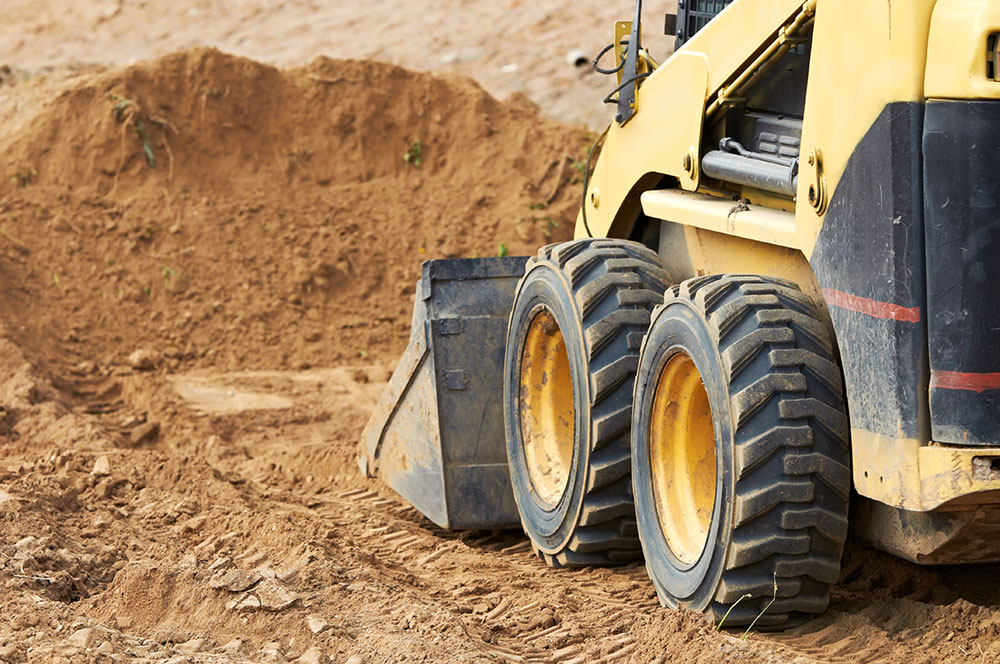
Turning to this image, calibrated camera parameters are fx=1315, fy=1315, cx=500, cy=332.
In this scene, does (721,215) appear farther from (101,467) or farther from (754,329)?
(101,467)

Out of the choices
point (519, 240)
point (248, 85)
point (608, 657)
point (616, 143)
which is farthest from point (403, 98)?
Result: point (608, 657)

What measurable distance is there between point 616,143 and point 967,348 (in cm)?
249

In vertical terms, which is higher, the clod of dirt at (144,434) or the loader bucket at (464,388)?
the loader bucket at (464,388)

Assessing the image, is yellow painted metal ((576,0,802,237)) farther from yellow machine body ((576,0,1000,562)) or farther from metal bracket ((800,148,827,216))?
metal bracket ((800,148,827,216))

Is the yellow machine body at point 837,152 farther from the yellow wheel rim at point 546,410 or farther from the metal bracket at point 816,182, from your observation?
the yellow wheel rim at point 546,410

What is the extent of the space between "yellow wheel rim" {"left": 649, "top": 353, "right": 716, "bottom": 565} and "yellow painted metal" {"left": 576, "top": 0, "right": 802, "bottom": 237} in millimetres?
829

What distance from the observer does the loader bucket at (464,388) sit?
19.1ft

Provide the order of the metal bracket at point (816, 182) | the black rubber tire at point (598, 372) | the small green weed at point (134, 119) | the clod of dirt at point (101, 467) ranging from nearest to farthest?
the metal bracket at point (816, 182) < the black rubber tire at point (598, 372) < the clod of dirt at point (101, 467) < the small green weed at point (134, 119)

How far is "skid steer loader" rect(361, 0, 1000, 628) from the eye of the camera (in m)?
3.32

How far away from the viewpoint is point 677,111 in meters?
4.93

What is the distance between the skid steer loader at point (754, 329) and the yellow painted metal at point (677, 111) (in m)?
0.01

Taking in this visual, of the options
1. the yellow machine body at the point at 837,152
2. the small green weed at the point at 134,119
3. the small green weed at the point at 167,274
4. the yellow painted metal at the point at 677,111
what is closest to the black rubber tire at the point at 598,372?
the yellow machine body at the point at 837,152

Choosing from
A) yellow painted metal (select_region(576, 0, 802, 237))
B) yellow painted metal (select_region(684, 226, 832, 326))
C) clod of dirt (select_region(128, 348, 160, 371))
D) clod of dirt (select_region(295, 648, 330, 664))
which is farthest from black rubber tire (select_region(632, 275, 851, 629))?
clod of dirt (select_region(128, 348, 160, 371))

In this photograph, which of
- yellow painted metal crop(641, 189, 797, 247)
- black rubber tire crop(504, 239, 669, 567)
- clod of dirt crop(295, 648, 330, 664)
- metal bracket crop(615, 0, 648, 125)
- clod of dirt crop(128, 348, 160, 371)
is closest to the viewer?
clod of dirt crop(295, 648, 330, 664)
